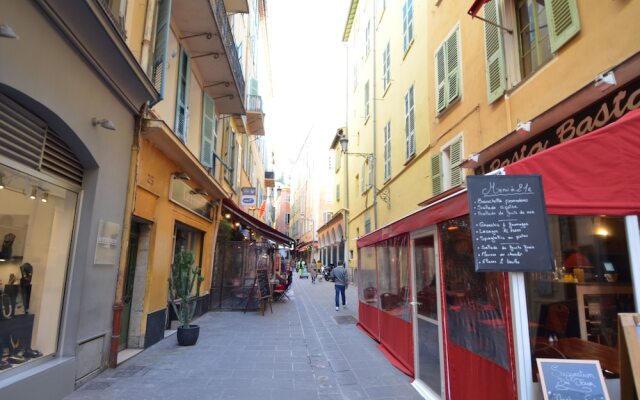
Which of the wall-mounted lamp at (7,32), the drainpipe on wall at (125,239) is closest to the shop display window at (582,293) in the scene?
the wall-mounted lamp at (7,32)

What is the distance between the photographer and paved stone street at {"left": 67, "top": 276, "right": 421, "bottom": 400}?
16.6 feet

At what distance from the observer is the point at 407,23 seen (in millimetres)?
13641

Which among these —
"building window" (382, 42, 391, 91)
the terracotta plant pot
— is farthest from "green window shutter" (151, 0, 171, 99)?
"building window" (382, 42, 391, 91)

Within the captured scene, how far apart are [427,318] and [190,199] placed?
22.4 ft

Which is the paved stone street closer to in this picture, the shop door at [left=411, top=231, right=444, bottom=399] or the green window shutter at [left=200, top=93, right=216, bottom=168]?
the shop door at [left=411, top=231, right=444, bottom=399]

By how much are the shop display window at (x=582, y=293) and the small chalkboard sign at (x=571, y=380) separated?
25cm

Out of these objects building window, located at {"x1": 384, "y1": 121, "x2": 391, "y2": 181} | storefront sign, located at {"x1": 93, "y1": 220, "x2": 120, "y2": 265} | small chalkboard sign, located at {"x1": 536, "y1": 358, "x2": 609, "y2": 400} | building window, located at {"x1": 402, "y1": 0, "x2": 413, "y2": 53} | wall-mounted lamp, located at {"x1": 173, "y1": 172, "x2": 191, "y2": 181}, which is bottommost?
small chalkboard sign, located at {"x1": 536, "y1": 358, "x2": 609, "y2": 400}

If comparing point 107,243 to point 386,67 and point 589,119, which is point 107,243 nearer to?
point 589,119

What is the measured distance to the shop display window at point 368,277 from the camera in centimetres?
884

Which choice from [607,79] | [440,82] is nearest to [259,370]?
[607,79]

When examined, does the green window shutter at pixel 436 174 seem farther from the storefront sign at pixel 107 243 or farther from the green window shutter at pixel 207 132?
the storefront sign at pixel 107 243

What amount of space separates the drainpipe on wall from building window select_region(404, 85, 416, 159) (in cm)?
845

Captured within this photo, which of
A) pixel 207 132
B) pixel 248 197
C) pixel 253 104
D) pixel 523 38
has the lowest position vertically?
pixel 248 197

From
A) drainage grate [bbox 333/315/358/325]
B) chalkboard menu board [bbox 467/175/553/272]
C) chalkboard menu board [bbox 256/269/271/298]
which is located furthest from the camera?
chalkboard menu board [bbox 256/269/271/298]
